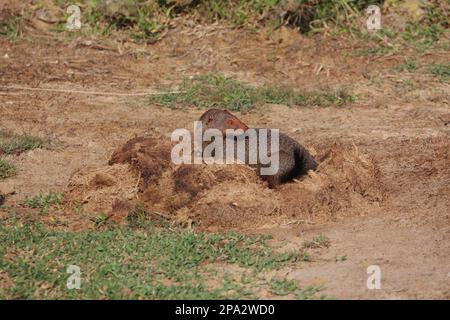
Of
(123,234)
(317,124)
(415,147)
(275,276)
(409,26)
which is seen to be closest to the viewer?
(275,276)

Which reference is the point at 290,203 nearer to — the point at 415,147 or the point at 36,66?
the point at 415,147

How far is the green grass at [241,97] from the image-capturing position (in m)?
7.92

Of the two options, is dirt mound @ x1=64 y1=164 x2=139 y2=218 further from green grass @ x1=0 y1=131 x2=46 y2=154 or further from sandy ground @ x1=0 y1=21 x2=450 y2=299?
green grass @ x1=0 y1=131 x2=46 y2=154

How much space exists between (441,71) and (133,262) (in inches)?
174

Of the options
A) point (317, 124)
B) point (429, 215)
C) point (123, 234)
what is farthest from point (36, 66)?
point (429, 215)

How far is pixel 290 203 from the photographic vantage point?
5730mm

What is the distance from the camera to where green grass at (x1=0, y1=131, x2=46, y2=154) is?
6.93 m

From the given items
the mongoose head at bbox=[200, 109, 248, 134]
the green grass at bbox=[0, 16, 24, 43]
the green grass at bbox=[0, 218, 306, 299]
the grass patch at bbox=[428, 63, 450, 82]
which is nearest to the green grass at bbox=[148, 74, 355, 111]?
the grass patch at bbox=[428, 63, 450, 82]

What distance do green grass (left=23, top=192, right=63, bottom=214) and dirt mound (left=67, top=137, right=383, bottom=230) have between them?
0.40 feet

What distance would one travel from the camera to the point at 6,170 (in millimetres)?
6578

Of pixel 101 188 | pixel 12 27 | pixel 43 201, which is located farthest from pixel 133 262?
pixel 12 27

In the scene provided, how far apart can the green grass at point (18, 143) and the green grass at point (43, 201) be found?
900 mm
